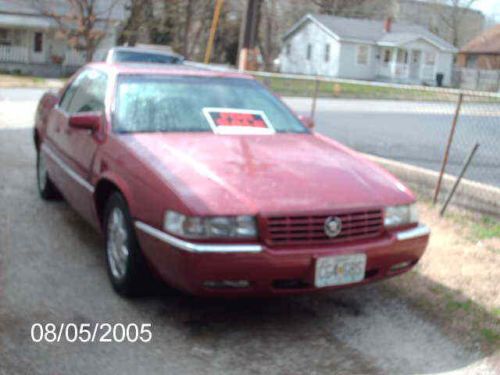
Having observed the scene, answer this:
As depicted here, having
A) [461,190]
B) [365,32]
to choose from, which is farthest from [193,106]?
[365,32]

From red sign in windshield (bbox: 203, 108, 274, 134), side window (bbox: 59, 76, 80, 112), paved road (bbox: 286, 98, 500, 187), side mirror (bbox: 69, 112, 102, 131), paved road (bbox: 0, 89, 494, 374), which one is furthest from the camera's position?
paved road (bbox: 286, 98, 500, 187)

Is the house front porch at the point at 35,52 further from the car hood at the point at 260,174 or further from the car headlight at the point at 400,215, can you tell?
the car headlight at the point at 400,215

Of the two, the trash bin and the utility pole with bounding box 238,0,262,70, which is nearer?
the utility pole with bounding box 238,0,262,70

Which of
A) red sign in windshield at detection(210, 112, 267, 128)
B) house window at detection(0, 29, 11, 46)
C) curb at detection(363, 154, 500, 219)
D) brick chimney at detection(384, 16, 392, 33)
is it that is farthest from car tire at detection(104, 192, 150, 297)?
brick chimney at detection(384, 16, 392, 33)

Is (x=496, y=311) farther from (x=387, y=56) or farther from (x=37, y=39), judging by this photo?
(x=387, y=56)

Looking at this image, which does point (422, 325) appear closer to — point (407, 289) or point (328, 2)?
point (407, 289)

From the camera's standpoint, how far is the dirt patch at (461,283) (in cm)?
435

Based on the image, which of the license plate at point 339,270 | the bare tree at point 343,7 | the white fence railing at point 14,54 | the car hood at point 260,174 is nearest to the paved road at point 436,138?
the car hood at point 260,174

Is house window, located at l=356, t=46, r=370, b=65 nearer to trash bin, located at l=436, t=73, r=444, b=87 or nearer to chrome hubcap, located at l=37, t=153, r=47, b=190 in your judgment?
trash bin, located at l=436, t=73, r=444, b=87

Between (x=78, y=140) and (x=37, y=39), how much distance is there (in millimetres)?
32527

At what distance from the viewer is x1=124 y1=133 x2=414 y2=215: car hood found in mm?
A: 3832

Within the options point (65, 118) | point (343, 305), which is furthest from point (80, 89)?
point (343, 305)

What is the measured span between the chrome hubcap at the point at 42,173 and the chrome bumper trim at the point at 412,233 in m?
3.68
